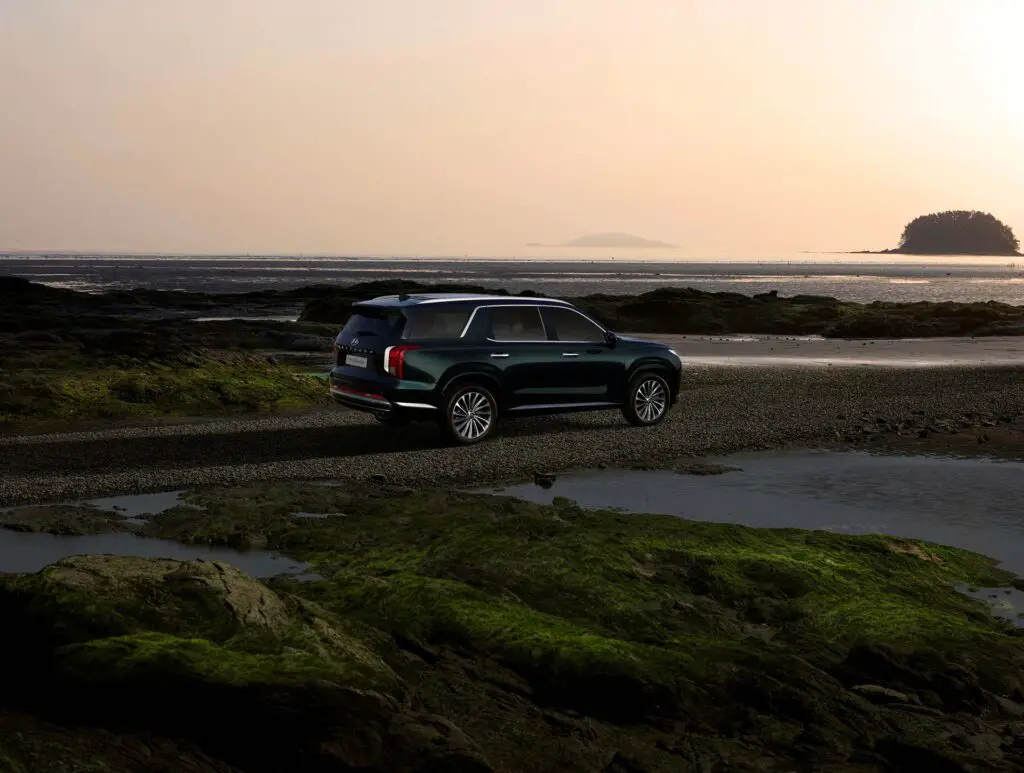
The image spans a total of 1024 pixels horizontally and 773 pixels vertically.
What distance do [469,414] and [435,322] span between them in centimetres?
137

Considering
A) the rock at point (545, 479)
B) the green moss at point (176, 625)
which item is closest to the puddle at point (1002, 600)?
the green moss at point (176, 625)

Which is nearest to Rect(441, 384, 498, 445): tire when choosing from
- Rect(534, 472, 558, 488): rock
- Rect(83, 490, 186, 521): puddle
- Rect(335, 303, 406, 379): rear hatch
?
Rect(335, 303, 406, 379): rear hatch

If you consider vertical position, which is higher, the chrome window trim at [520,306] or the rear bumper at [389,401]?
the chrome window trim at [520,306]

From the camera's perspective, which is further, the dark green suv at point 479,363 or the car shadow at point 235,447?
the dark green suv at point 479,363

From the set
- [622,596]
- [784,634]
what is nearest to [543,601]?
[622,596]

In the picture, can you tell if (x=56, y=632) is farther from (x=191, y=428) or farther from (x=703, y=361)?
(x=703, y=361)

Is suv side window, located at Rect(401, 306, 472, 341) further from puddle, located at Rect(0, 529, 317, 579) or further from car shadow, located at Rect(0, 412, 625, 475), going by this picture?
puddle, located at Rect(0, 529, 317, 579)

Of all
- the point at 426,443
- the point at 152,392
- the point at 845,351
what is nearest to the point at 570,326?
the point at 426,443

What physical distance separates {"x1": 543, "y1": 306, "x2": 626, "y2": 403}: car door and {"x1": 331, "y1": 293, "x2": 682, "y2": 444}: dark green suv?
0.02 m

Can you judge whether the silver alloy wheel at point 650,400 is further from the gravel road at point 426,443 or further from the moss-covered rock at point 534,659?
the moss-covered rock at point 534,659

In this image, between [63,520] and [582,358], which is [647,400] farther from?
[63,520]

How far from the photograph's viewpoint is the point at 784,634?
6934 millimetres

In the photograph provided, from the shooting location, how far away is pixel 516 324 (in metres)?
16.3

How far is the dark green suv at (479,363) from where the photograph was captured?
593 inches
